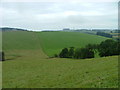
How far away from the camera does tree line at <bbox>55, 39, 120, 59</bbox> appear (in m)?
61.5

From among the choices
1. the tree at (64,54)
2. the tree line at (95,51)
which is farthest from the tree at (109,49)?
the tree at (64,54)

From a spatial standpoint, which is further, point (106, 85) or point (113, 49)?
point (113, 49)

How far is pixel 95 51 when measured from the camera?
70375 mm

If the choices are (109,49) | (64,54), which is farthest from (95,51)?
(64,54)

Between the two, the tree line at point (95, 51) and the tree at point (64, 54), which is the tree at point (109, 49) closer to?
the tree line at point (95, 51)

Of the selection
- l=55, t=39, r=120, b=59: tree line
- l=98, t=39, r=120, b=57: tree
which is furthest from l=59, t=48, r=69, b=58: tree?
l=98, t=39, r=120, b=57: tree

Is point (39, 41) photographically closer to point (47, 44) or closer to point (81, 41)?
point (47, 44)

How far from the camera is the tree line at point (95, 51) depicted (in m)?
61.5

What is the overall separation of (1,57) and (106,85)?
52839mm

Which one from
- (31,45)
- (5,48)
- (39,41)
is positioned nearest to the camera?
(5,48)

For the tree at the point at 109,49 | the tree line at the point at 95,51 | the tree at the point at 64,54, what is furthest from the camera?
the tree at the point at 64,54

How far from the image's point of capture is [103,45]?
66250mm

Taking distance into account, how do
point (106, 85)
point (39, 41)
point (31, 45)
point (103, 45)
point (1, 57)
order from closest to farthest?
point (106, 85) < point (1, 57) < point (103, 45) < point (31, 45) < point (39, 41)

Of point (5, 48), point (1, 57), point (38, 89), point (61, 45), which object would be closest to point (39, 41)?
point (61, 45)
